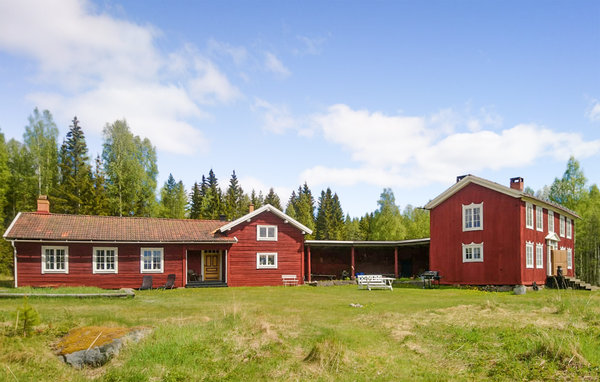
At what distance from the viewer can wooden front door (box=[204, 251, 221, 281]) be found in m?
29.4

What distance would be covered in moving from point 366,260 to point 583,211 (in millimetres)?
22352

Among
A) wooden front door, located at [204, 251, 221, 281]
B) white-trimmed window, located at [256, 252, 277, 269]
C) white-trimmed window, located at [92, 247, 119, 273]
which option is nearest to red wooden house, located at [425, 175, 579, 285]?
white-trimmed window, located at [256, 252, 277, 269]

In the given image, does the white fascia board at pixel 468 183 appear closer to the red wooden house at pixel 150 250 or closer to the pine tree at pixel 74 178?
the red wooden house at pixel 150 250

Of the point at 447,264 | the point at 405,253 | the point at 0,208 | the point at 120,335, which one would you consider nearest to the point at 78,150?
the point at 0,208

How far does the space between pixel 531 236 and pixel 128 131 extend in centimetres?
3824

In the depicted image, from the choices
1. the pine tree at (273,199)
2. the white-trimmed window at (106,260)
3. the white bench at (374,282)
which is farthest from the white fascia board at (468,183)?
the pine tree at (273,199)

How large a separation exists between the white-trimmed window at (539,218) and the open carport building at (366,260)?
11202 millimetres

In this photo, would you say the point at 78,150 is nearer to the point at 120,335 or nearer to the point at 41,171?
the point at 41,171

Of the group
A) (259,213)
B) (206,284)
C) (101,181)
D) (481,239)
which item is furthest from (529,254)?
(101,181)

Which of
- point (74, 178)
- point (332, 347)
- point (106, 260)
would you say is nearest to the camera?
point (332, 347)

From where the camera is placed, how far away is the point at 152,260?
1040 inches

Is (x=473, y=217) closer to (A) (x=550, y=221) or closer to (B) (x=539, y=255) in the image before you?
(B) (x=539, y=255)

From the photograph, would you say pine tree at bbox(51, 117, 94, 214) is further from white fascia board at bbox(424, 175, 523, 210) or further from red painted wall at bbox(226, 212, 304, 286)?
white fascia board at bbox(424, 175, 523, 210)

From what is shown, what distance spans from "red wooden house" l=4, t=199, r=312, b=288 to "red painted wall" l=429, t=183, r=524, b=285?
9372 millimetres
